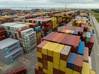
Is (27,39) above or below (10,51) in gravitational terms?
above

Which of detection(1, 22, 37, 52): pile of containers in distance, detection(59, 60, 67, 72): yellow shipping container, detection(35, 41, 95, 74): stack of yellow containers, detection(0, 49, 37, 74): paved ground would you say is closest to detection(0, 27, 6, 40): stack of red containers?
detection(1, 22, 37, 52): pile of containers in distance

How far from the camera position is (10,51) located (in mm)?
27469

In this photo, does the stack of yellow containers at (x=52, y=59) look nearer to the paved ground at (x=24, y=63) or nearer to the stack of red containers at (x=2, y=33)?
the paved ground at (x=24, y=63)

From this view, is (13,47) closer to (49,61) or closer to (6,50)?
(6,50)

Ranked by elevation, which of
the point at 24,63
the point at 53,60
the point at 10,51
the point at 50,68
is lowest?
the point at 24,63

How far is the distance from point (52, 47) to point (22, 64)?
11.7 meters

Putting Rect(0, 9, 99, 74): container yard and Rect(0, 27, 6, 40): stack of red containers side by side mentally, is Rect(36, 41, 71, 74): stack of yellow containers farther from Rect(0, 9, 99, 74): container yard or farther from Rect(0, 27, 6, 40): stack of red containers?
Rect(0, 27, 6, 40): stack of red containers

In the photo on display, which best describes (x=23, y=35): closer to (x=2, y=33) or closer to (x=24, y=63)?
(x=2, y=33)

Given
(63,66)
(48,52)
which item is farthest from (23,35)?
(63,66)

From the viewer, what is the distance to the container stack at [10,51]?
26.3 meters

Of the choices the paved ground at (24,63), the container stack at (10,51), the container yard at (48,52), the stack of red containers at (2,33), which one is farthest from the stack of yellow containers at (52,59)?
the stack of red containers at (2,33)

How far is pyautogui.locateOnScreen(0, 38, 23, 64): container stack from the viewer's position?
86.2 ft

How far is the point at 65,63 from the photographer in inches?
602

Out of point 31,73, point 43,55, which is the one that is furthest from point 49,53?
point 31,73
